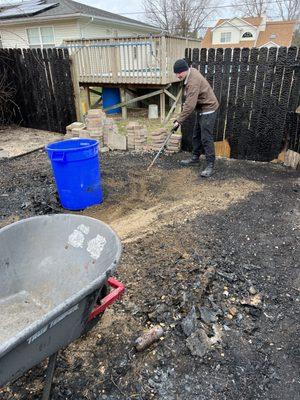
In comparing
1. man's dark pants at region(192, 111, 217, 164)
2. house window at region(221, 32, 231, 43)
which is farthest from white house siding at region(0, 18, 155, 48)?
house window at region(221, 32, 231, 43)

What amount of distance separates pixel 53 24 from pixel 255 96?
14.1 meters

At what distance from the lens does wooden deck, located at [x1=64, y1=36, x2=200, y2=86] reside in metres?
9.30

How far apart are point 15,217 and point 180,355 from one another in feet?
8.83

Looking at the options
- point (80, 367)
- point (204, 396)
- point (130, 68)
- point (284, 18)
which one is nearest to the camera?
point (204, 396)

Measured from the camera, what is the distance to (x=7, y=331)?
2.12m

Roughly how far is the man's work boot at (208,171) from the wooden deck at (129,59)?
5182mm

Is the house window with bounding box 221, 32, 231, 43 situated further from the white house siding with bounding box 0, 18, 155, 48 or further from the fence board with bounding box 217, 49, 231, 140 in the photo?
the fence board with bounding box 217, 49, 231, 140

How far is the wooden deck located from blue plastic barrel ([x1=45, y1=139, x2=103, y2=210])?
606 cm

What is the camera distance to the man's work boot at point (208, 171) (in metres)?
4.99

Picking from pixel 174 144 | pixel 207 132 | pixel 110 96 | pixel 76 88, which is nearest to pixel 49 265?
pixel 207 132

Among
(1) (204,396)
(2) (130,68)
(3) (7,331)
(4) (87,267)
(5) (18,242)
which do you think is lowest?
(1) (204,396)

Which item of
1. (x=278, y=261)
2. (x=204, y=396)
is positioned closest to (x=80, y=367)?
(x=204, y=396)

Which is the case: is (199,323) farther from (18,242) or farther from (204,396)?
(18,242)

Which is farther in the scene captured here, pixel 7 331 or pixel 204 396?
pixel 7 331
